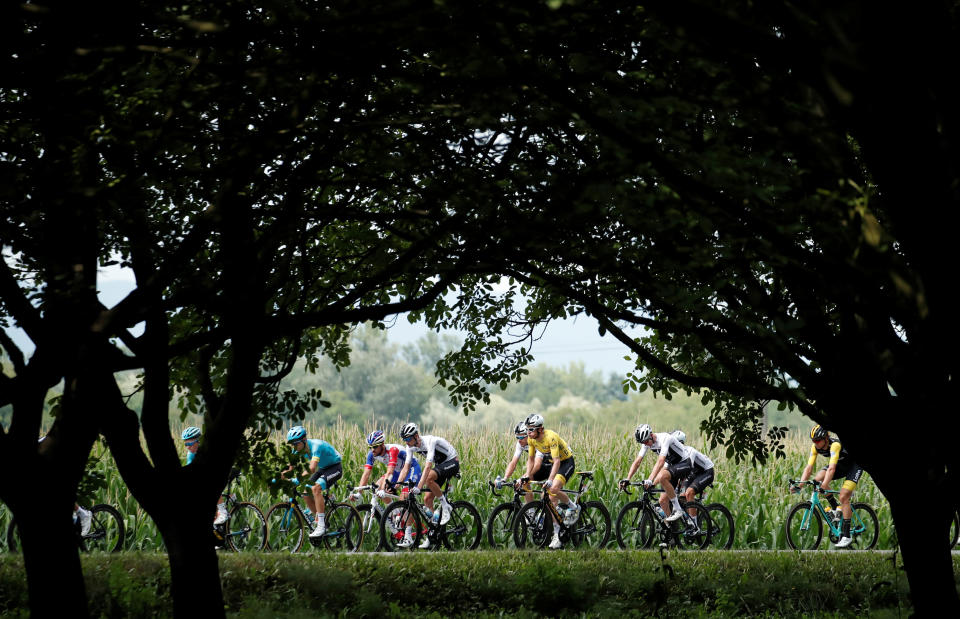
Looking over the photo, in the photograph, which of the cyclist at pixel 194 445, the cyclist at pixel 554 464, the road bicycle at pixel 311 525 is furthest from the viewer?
the cyclist at pixel 554 464

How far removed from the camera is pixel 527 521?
15.3 m

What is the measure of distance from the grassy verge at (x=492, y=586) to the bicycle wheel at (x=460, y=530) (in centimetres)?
255

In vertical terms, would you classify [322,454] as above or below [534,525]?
above

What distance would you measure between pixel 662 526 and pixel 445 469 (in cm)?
360

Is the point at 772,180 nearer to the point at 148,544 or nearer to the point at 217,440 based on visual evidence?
the point at 217,440

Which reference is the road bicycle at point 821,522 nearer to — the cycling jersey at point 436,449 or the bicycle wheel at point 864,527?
the bicycle wheel at point 864,527

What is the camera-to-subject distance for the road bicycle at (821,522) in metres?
15.9

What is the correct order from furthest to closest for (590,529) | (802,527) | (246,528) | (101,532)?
(802,527), (590,529), (246,528), (101,532)

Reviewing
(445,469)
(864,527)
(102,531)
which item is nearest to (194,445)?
(102,531)

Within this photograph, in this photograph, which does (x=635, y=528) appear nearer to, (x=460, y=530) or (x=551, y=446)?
(x=551, y=446)

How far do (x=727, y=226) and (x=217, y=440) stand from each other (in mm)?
3750

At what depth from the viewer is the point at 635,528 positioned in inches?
642

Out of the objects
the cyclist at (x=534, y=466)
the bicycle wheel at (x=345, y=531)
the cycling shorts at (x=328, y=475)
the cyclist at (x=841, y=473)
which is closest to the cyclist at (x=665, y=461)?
the cyclist at (x=534, y=466)

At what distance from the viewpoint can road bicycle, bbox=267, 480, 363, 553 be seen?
15.2 meters
